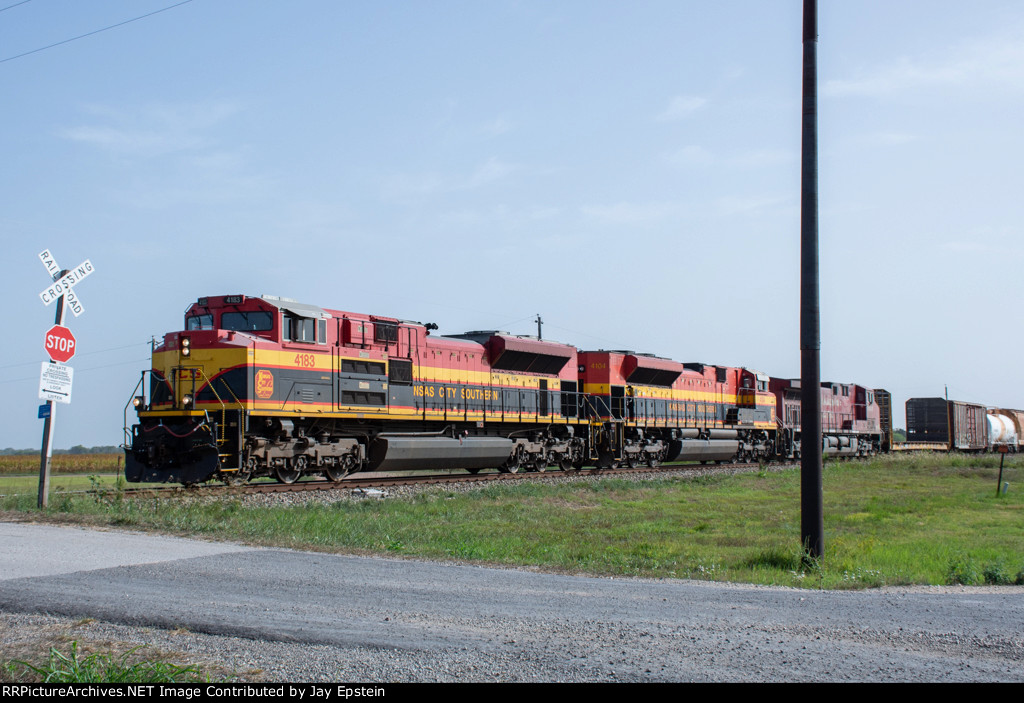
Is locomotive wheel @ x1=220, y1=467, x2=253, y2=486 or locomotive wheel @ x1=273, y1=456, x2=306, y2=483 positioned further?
locomotive wheel @ x1=273, y1=456, x2=306, y2=483

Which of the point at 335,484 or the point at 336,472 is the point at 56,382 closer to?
the point at 335,484

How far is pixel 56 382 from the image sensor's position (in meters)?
14.3

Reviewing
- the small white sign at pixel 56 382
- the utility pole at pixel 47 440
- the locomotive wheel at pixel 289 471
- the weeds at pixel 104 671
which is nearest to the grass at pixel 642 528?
the utility pole at pixel 47 440

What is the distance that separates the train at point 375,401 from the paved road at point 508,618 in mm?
9022

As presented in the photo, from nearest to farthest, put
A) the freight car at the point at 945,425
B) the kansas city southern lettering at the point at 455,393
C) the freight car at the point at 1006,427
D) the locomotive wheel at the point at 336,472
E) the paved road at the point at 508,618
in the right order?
the paved road at the point at 508,618, the locomotive wheel at the point at 336,472, the kansas city southern lettering at the point at 455,393, the freight car at the point at 945,425, the freight car at the point at 1006,427

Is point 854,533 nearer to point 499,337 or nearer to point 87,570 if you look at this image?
point 87,570

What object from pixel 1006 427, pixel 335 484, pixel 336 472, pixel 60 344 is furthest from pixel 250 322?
pixel 1006 427

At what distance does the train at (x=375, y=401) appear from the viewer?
18.0 meters

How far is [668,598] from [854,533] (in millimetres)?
8114

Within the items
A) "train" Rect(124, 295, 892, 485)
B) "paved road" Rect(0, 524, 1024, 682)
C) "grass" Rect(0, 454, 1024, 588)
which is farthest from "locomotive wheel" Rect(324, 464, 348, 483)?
"paved road" Rect(0, 524, 1024, 682)

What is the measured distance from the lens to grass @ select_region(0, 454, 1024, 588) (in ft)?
33.5

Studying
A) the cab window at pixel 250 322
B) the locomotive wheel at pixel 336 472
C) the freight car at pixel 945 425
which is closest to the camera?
the cab window at pixel 250 322

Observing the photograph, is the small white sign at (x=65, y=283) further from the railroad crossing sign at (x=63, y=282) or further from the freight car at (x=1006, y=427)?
the freight car at (x=1006, y=427)

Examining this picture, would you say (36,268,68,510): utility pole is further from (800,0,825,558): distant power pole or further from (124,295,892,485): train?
(800,0,825,558): distant power pole
